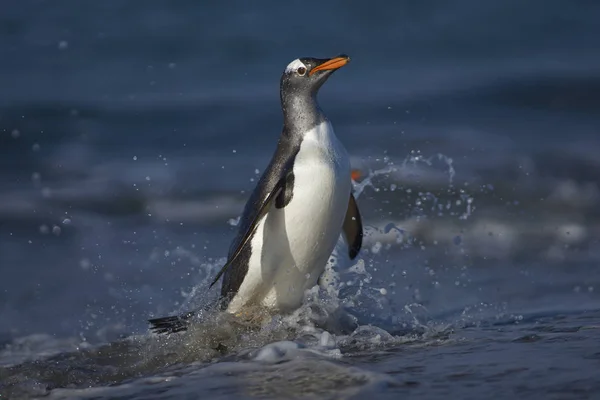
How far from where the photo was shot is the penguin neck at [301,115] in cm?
478

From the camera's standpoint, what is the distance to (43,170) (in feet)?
29.6

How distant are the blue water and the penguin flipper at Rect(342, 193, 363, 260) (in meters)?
0.11

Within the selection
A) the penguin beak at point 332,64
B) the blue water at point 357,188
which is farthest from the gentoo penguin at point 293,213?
the blue water at point 357,188

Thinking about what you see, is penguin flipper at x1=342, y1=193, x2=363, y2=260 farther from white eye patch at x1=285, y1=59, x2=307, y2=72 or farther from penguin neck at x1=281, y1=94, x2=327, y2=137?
white eye patch at x1=285, y1=59, x2=307, y2=72

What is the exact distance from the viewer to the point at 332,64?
4.86m

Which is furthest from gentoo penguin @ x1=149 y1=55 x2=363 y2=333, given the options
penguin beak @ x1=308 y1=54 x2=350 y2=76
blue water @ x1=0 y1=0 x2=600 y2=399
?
blue water @ x1=0 y1=0 x2=600 y2=399

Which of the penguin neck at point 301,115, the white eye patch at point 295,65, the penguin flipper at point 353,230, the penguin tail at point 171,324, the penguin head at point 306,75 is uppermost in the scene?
the white eye patch at point 295,65

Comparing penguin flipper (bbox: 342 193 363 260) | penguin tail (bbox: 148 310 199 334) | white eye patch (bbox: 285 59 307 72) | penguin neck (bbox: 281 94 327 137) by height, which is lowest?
penguin tail (bbox: 148 310 199 334)

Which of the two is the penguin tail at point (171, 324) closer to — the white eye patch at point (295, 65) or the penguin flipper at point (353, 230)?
the penguin flipper at point (353, 230)

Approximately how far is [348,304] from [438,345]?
37.0 inches

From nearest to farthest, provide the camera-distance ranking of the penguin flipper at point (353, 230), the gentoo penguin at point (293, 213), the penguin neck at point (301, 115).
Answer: the gentoo penguin at point (293, 213), the penguin neck at point (301, 115), the penguin flipper at point (353, 230)

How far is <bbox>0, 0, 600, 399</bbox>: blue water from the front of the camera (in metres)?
4.00

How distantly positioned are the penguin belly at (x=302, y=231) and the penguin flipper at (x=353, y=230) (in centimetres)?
32

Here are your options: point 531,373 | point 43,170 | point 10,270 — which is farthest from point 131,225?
point 531,373
